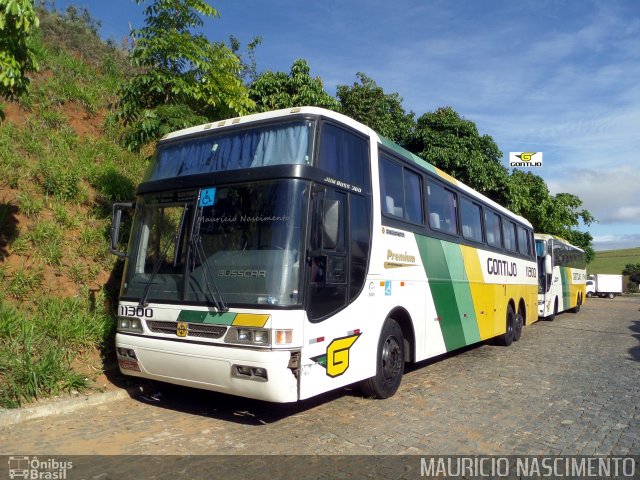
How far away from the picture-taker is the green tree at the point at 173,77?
8242mm

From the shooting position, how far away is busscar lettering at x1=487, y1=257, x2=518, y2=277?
437 inches

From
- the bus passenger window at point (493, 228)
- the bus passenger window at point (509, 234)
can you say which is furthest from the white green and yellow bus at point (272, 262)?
the bus passenger window at point (509, 234)

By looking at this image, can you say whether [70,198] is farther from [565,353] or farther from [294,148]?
[565,353]

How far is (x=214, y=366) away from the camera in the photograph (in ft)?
16.7

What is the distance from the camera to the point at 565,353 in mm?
10859

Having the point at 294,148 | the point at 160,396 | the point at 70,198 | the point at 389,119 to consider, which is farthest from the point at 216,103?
the point at 389,119

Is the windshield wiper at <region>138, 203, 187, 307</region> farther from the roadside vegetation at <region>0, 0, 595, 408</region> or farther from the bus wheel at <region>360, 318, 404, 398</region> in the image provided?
the bus wheel at <region>360, 318, 404, 398</region>

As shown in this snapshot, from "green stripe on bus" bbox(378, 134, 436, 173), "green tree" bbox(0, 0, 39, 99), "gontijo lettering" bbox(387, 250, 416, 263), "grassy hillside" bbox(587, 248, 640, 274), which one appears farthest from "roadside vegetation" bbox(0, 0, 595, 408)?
"grassy hillside" bbox(587, 248, 640, 274)

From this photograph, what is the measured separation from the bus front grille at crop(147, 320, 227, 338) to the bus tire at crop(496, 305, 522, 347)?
28.5 feet

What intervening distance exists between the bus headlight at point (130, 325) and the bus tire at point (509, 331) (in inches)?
350

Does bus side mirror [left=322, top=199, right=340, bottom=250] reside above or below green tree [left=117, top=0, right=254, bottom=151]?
below

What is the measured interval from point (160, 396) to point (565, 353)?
8.42 meters

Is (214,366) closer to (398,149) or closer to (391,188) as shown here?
(391,188)

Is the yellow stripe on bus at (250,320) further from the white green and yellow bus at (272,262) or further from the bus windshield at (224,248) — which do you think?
the bus windshield at (224,248)
